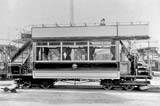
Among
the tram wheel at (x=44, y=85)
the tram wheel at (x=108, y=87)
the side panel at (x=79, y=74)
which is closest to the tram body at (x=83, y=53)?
the side panel at (x=79, y=74)

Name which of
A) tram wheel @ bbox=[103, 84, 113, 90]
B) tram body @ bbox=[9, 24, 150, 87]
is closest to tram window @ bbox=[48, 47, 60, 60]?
tram body @ bbox=[9, 24, 150, 87]

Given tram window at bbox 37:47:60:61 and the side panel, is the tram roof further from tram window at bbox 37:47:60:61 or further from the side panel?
the side panel

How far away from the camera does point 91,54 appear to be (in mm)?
16484

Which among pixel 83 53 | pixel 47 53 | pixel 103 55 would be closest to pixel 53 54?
pixel 47 53

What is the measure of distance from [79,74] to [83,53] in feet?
4.04

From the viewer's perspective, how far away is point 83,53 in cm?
1656

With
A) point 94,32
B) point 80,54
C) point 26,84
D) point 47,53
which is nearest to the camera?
point 80,54

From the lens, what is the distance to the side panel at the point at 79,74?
1628 centimetres

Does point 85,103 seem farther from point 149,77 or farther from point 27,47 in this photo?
point 27,47

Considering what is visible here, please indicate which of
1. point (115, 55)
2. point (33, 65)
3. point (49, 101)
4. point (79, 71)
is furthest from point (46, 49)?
point (49, 101)

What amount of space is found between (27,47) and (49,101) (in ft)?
21.9

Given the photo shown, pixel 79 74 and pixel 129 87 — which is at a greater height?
pixel 79 74

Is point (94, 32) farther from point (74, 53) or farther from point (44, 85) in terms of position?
point (44, 85)

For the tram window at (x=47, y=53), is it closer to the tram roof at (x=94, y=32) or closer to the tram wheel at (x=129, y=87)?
the tram roof at (x=94, y=32)
